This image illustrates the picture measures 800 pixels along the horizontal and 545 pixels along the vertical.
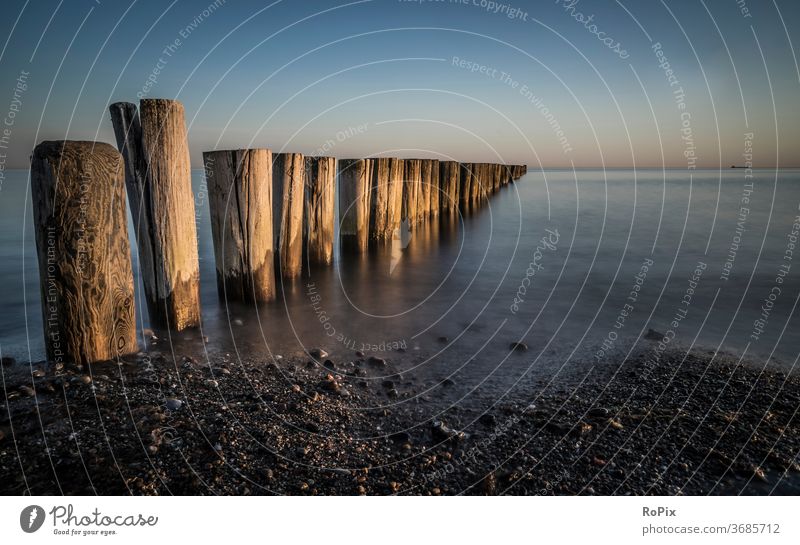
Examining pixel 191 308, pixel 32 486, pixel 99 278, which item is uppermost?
pixel 99 278

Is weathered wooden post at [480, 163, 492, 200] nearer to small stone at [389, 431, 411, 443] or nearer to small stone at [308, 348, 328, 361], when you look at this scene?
small stone at [308, 348, 328, 361]

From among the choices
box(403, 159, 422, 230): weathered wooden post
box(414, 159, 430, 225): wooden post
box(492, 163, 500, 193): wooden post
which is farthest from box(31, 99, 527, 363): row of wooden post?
box(492, 163, 500, 193): wooden post

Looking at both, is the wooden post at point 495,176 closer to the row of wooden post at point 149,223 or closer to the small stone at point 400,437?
the row of wooden post at point 149,223

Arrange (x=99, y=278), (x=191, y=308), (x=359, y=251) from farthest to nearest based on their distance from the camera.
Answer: (x=359, y=251), (x=191, y=308), (x=99, y=278)

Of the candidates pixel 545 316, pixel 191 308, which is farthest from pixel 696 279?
pixel 191 308

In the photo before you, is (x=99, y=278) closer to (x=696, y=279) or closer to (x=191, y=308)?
(x=191, y=308)

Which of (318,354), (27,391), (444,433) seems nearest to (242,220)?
(318,354)

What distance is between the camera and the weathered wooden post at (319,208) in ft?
21.7

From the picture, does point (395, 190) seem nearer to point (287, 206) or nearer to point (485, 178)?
point (287, 206)

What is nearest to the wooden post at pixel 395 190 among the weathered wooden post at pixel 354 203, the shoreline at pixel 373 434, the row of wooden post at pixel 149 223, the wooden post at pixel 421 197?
the weathered wooden post at pixel 354 203

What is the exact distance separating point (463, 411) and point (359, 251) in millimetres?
5735

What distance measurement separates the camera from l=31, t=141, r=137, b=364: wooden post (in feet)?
10.7

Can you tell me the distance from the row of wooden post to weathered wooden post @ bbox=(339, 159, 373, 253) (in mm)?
1341

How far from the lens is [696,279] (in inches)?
293
